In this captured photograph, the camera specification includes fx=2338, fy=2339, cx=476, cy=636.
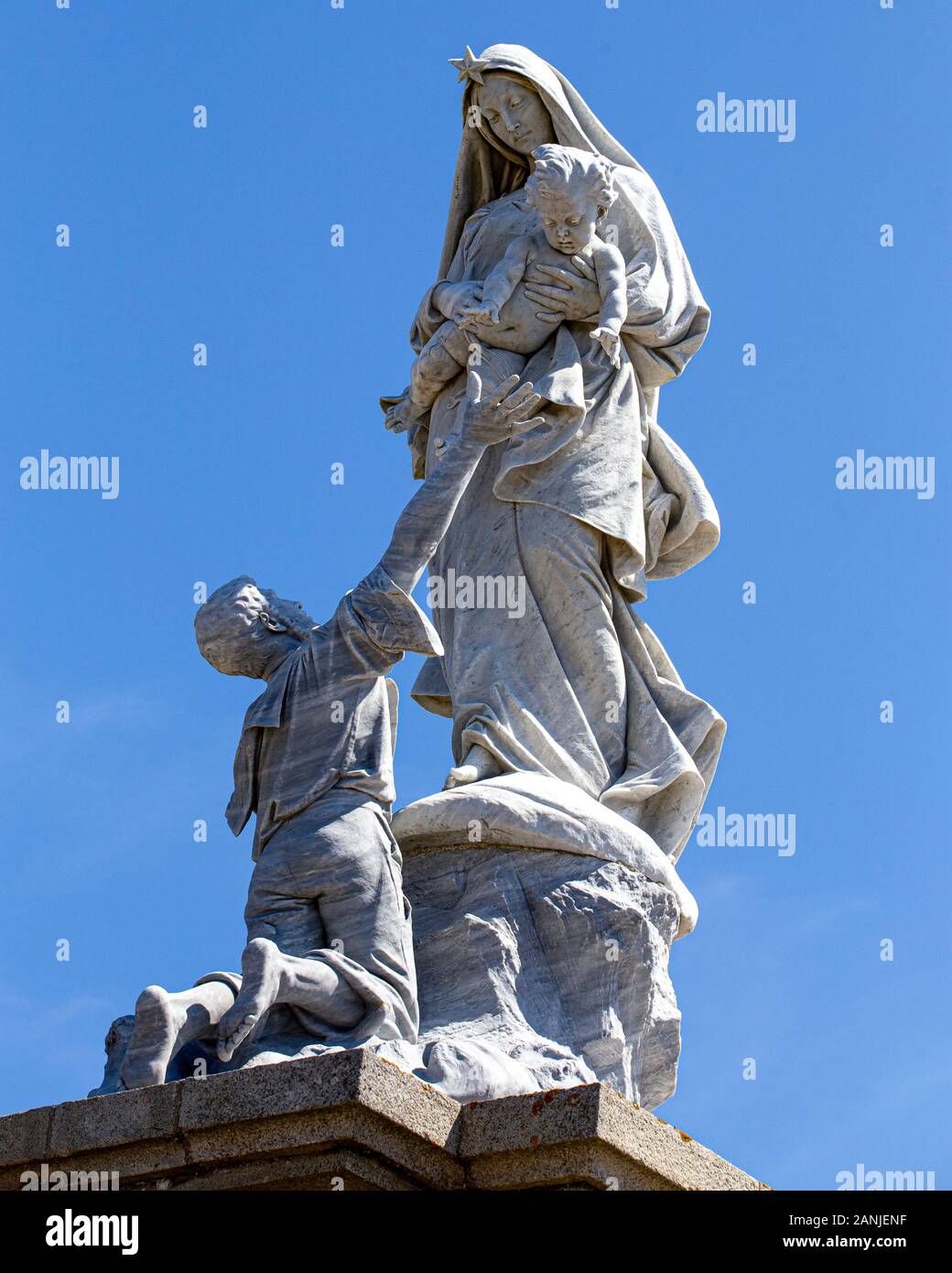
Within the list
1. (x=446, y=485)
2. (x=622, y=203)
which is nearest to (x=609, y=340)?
(x=622, y=203)

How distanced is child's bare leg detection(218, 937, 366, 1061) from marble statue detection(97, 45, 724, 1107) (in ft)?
0.04

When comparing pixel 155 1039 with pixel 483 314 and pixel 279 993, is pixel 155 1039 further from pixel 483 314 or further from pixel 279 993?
pixel 483 314

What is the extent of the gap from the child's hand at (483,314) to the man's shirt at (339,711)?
2.32 m

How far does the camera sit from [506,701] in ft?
33.7

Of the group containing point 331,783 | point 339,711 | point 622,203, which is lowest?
point 331,783

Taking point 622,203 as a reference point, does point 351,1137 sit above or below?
below

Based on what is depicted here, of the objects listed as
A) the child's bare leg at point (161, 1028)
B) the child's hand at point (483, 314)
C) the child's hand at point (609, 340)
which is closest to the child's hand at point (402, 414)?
the child's hand at point (483, 314)

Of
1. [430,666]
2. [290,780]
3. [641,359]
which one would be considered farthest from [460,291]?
[290,780]

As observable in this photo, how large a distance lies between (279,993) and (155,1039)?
1.53ft

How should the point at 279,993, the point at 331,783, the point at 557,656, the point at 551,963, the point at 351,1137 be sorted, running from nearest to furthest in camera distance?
the point at 351,1137 < the point at 279,993 < the point at 331,783 < the point at 551,963 < the point at 557,656
